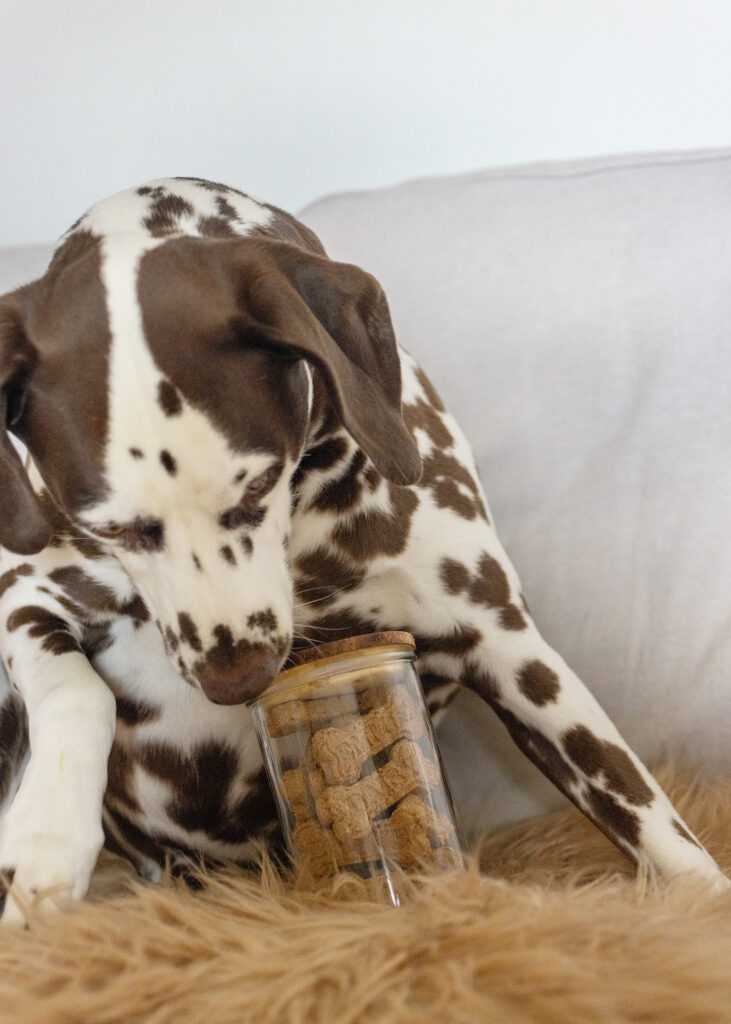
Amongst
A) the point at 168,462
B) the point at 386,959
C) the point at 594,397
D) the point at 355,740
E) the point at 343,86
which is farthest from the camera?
the point at 343,86

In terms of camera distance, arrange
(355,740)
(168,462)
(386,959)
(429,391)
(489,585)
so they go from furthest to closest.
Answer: (429,391), (489,585), (355,740), (168,462), (386,959)

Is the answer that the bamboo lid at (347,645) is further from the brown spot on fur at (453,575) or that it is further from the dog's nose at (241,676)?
the brown spot on fur at (453,575)

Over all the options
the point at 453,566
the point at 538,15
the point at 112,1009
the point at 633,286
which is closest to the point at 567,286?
the point at 633,286

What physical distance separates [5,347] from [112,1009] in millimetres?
659

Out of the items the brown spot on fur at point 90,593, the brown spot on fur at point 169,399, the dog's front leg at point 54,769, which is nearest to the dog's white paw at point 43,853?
the dog's front leg at point 54,769

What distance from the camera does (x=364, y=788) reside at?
3.83ft

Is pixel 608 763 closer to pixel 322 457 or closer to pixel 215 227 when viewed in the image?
pixel 322 457

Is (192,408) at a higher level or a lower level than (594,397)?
higher

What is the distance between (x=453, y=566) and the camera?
142 centimetres

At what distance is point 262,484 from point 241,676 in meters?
0.21

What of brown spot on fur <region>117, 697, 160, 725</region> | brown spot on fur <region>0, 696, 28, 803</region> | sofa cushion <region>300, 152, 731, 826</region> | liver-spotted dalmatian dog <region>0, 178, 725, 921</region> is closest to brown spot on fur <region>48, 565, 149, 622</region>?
liver-spotted dalmatian dog <region>0, 178, 725, 921</region>

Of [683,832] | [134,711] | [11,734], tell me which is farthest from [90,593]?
[683,832]

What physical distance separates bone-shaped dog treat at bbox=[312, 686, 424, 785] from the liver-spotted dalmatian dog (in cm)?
12

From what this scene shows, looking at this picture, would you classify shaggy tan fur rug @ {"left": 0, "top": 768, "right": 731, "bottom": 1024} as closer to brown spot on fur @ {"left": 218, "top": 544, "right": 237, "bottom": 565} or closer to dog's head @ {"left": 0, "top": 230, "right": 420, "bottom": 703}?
dog's head @ {"left": 0, "top": 230, "right": 420, "bottom": 703}
